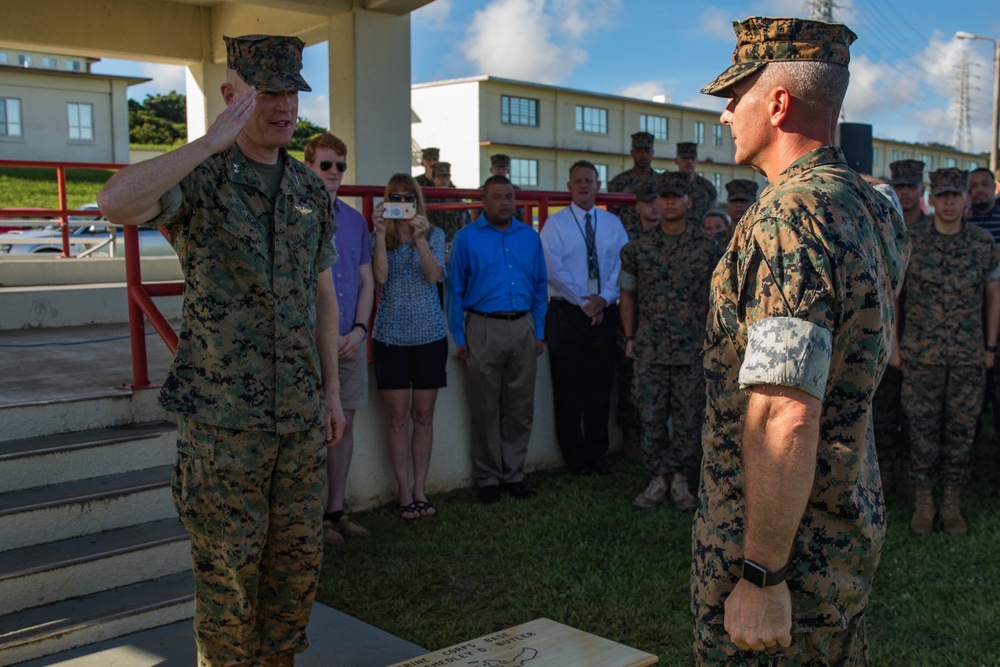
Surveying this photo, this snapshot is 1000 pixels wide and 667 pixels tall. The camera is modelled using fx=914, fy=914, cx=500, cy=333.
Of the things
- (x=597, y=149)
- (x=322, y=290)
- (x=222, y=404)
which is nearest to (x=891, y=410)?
(x=322, y=290)

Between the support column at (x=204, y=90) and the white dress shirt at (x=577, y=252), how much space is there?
453cm

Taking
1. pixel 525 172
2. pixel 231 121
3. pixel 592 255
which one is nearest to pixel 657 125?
pixel 525 172

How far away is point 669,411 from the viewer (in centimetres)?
621

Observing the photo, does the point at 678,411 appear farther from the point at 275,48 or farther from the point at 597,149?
the point at 597,149

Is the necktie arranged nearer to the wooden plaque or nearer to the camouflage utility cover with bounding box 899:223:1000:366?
the camouflage utility cover with bounding box 899:223:1000:366

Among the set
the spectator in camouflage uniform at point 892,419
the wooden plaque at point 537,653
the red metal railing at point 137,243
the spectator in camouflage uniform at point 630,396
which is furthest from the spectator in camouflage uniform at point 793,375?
the spectator in camouflage uniform at point 630,396

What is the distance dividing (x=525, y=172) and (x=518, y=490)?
35.4m

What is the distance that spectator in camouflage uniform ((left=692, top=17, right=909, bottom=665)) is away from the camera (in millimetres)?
1773

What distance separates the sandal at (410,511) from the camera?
225 inches

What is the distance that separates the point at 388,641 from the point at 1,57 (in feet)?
219

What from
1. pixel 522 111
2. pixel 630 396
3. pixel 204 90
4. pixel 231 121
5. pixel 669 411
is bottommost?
pixel 630 396

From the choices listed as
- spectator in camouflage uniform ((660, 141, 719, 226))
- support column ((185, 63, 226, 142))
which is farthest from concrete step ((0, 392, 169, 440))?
support column ((185, 63, 226, 142))

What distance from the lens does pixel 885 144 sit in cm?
5278

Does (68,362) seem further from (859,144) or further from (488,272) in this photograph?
(859,144)
